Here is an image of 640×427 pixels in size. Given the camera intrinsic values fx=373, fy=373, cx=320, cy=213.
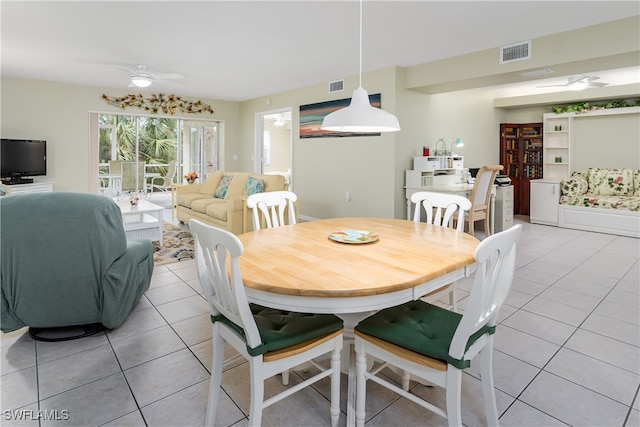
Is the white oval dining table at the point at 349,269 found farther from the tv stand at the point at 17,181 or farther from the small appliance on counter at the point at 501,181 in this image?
the tv stand at the point at 17,181

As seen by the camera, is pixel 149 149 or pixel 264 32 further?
pixel 149 149

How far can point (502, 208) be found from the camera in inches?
223

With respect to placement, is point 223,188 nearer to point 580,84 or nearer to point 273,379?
point 273,379

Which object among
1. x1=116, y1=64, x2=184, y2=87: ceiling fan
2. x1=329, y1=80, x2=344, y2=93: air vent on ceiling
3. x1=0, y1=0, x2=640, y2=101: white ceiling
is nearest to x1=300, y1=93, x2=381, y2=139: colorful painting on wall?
x1=329, y1=80, x2=344, y2=93: air vent on ceiling

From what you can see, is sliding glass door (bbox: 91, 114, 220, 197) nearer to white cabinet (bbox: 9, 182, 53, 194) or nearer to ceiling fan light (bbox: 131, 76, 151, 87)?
white cabinet (bbox: 9, 182, 53, 194)

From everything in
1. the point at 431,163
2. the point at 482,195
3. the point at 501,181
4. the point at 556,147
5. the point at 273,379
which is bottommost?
the point at 273,379

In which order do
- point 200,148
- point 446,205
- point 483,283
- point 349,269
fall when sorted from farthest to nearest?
1. point 200,148
2. point 446,205
3. point 349,269
4. point 483,283

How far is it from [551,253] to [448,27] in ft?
9.86

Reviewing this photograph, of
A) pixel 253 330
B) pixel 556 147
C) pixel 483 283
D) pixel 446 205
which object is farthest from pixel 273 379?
pixel 556 147

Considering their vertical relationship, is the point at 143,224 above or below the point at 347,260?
below

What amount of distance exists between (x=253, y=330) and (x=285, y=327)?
0.20 meters

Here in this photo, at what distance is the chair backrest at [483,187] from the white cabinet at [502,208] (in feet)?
2.16

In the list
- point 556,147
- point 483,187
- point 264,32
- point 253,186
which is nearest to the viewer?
point 264,32

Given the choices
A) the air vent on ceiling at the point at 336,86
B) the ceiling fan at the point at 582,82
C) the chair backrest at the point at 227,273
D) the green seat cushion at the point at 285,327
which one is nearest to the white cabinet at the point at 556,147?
the ceiling fan at the point at 582,82
